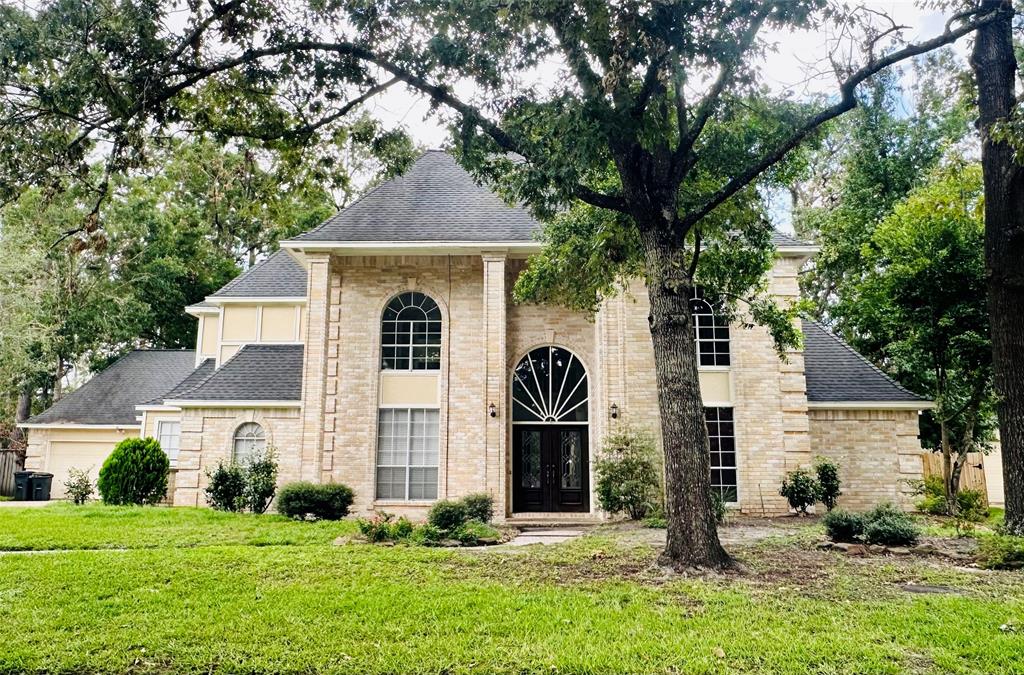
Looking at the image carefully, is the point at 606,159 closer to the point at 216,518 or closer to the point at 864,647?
the point at 864,647

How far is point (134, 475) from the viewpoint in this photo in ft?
52.1

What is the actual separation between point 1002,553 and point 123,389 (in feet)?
86.8

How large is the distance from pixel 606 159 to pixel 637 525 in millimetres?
7009

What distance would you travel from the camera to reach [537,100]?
895 cm

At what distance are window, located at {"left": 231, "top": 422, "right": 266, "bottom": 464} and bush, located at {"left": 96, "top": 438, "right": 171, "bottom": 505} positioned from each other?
5.65ft

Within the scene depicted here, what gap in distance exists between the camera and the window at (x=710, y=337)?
1555 centimetres

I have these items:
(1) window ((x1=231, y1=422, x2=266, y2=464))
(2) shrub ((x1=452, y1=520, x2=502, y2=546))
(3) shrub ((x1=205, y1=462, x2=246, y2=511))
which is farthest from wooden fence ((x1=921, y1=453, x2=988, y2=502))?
(3) shrub ((x1=205, y1=462, x2=246, y2=511))

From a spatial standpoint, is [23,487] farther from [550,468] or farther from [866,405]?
[866,405]

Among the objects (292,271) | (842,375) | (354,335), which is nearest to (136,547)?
(354,335)

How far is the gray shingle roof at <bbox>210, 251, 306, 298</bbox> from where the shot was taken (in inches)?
770

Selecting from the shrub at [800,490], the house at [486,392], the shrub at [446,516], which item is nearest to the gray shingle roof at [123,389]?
the house at [486,392]

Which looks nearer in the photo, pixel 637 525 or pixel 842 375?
pixel 637 525

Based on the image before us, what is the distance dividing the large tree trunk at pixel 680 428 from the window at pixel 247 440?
→ 11.8 metres

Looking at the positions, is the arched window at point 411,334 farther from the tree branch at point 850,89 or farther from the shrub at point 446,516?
the tree branch at point 850,89
